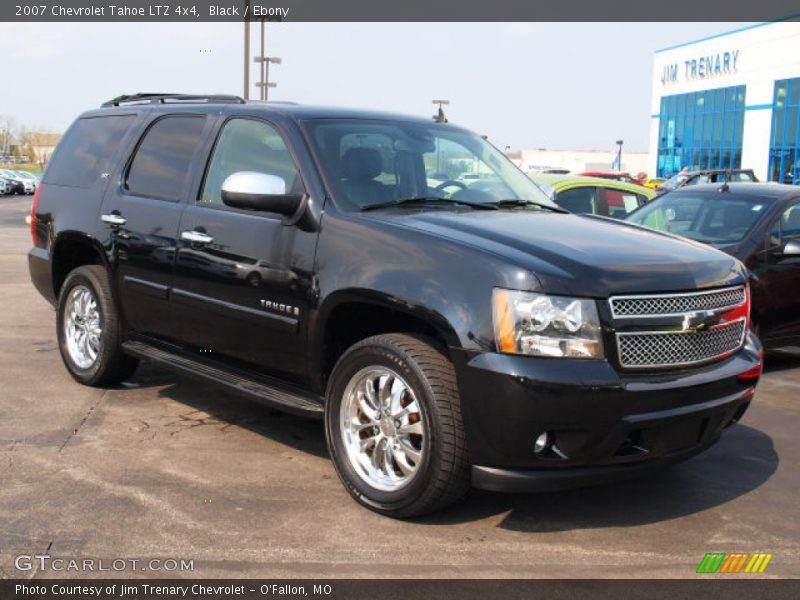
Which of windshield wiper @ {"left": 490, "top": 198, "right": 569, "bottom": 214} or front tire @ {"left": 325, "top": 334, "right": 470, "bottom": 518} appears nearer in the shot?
front tire @ {"left": 325, "top": 334, "right": 470, "bottom": 518}

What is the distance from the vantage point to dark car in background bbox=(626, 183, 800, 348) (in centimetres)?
705

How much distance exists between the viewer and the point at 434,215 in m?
4.45

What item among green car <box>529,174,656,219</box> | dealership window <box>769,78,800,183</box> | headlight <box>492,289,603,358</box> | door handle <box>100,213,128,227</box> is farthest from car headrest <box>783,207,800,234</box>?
dealership window <box>769,78,800,183</box>

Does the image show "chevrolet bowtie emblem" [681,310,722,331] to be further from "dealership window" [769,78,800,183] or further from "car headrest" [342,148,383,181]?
"dealership window" [769,78,800,183]

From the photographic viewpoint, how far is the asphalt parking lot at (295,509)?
146 inches

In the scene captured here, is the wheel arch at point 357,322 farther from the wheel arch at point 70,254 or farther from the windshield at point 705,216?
the windshield at point 705,216

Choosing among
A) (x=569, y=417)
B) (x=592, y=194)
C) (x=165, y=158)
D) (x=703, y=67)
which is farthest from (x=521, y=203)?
(x=703, y=67)

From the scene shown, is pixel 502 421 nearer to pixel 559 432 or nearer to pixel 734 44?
pixel 559 432

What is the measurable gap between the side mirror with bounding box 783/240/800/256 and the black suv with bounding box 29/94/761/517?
261 cm

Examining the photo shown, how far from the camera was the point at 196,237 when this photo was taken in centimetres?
507

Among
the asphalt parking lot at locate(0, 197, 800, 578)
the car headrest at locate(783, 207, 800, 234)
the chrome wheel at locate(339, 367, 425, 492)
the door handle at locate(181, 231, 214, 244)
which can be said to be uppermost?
the car headrest at locate(783, 207, 800, 234)

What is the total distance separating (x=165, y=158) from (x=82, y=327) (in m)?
1.49

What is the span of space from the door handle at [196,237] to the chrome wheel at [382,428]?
4.37ft

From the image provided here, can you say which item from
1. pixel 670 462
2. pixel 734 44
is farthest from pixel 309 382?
pixel 734 44
